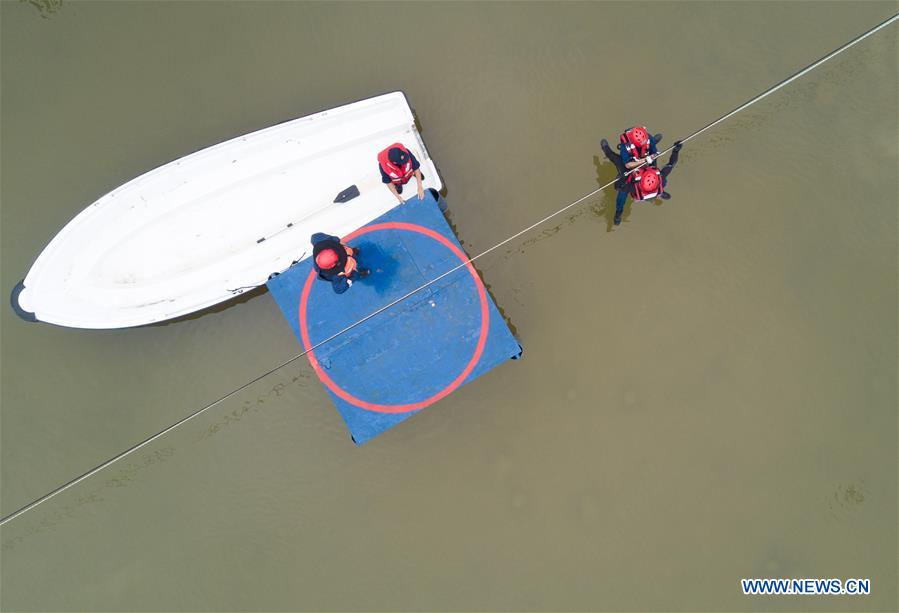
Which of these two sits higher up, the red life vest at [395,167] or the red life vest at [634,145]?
the red life vest at [395,167]

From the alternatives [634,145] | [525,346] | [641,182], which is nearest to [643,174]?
[641,182]

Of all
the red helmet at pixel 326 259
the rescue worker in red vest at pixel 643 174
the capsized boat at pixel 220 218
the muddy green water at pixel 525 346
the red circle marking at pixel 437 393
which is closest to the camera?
the red helmet at pixel 326 259

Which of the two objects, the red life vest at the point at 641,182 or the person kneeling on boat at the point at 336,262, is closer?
the person kneeling on boat at the point at 336,262

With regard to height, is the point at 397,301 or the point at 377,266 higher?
the point at 377,266

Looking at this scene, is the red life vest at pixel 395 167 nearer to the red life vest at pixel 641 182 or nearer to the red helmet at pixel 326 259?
the red helmet at pixel 326 259

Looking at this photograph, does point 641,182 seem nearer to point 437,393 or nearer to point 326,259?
point 437,393

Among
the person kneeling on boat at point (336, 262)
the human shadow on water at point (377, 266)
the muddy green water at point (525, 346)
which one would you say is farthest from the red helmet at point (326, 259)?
the muddy green water at point (525, 346)
